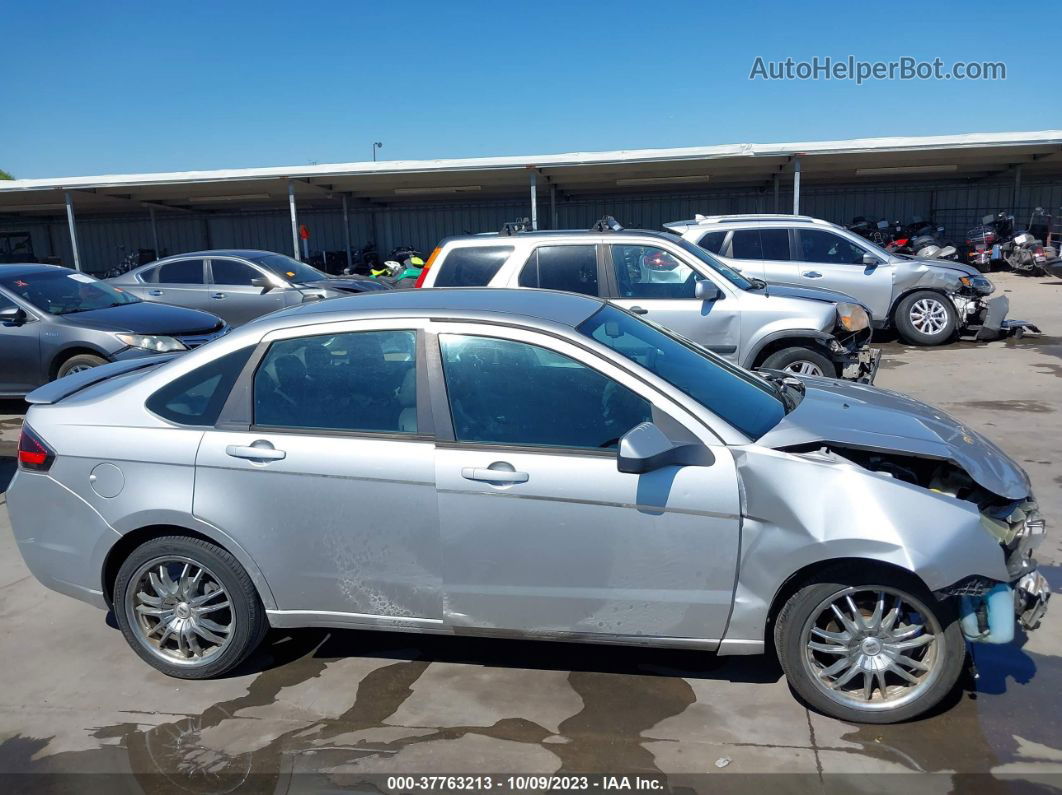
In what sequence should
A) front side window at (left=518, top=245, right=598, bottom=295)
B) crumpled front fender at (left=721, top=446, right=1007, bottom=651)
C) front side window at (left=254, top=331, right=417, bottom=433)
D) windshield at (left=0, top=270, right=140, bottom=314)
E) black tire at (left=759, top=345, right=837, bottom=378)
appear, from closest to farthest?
1. crumpled front fender at (left=721, top=446, right=1007, bottom=651)
2. front side window at (left=254, top=331, right=417, bottom=433)
3. front side window at (left=518, top=245, right=598, bottom=295)
4. black tire at (left=759, top=345, right=837, bottom=378)
5. windshield at (left=0, top=270, right=140, bottom=314)

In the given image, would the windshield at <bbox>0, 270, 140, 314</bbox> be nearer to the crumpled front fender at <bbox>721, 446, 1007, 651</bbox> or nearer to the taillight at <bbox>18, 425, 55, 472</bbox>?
the taillight at <bbox>18, 425, 55, 472</bbox>

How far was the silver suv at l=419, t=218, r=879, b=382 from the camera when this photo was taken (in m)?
7.96

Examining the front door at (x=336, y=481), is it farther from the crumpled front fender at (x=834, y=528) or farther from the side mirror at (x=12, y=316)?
the side mirror at (x=12, y=316)

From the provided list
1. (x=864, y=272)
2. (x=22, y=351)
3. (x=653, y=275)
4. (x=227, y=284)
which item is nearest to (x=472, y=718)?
(x=653, y=275)

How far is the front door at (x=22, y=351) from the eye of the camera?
9.17 meters

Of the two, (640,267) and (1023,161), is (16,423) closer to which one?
(640,267)

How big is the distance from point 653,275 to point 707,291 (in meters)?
0.56

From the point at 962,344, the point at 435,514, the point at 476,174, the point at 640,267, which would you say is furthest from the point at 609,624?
the point at 476,174

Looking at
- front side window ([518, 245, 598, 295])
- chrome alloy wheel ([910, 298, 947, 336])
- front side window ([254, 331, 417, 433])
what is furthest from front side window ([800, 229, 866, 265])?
front side window ([254, 331, 417, 433])

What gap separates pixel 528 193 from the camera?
2538 centimetres

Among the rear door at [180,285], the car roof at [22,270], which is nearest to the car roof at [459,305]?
the car roof at [22,270]

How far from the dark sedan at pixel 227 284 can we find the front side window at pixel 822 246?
20.9ft

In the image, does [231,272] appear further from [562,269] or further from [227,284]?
[562,269]

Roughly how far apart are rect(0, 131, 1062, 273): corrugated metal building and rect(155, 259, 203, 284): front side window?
720cm
